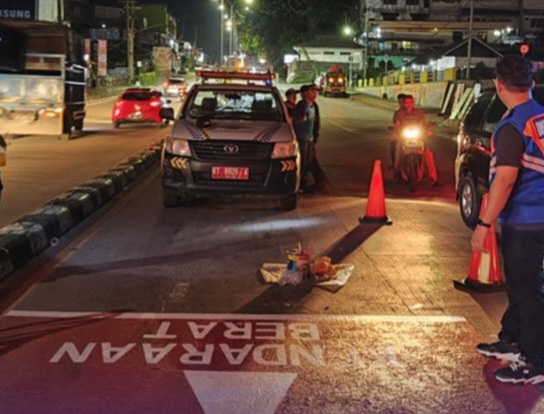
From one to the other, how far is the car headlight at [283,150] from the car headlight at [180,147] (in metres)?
1.17

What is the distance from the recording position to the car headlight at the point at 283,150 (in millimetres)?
10320

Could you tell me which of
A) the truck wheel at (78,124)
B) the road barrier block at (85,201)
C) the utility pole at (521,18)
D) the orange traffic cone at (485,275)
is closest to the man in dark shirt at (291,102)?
the road barrier block at (85,201)

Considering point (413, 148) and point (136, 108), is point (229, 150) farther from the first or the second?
point (136, 108)

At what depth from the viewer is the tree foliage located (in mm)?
89188

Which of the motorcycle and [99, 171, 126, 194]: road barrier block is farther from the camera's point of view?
the motorcycle

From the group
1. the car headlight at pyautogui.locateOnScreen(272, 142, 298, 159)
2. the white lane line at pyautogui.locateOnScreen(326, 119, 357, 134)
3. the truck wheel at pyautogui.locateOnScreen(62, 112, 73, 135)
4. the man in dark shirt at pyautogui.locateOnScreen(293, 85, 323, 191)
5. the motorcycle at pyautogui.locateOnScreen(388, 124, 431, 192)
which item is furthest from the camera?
the white lane line at pyautogui.locateOnScreen(326, 119, 357, 134)

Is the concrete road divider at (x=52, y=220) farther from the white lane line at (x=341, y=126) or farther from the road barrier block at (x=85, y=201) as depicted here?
the white lane line at (x=341, y=126)

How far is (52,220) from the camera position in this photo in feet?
29.1

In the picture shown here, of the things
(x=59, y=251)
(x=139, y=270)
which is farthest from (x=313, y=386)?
(x=59, y=251)

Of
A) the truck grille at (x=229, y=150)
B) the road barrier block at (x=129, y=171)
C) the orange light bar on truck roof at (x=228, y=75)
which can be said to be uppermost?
the orange light bar on truck roof at (x=228, y=75)

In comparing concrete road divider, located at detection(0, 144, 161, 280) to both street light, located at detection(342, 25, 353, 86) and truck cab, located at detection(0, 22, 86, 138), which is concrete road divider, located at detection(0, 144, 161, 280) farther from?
street light, located at detection(342, 25, 353, 86)

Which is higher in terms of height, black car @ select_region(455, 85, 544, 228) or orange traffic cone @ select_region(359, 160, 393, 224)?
black car @ select_region(455, 85, 544, 228)

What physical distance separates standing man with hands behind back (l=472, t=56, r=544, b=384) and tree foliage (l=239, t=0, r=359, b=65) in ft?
282

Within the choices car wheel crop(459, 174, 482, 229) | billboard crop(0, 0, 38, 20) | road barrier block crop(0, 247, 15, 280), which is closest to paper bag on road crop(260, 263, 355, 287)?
road barrier block crop(0, 247, 15, 280)
